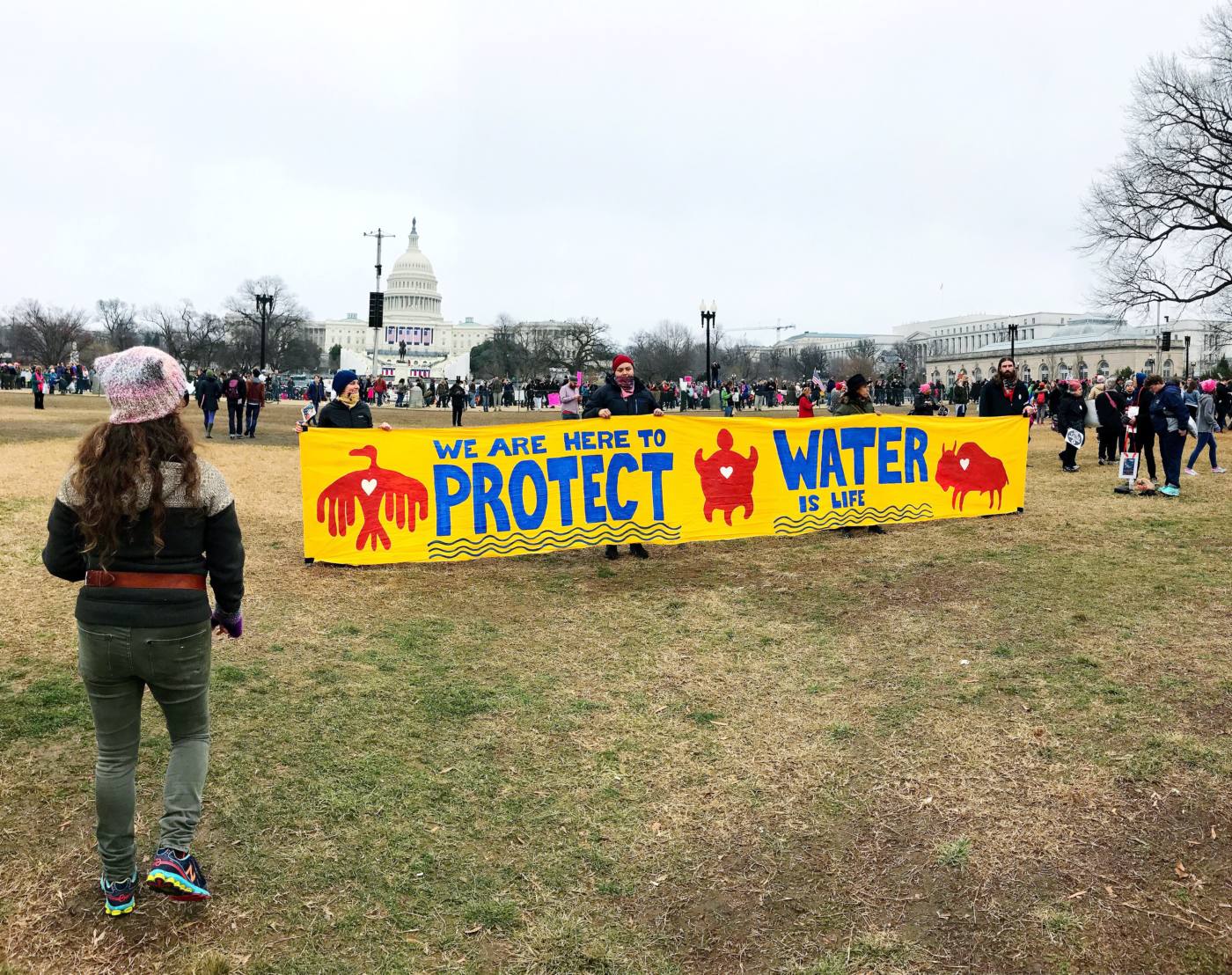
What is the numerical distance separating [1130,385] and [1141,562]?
56.9 feet

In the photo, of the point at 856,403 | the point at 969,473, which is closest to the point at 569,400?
the point at 856,403

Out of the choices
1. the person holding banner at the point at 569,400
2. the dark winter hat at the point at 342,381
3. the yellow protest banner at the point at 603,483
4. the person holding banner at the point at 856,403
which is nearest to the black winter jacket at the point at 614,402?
the yellow protest banner at the point at 603,483

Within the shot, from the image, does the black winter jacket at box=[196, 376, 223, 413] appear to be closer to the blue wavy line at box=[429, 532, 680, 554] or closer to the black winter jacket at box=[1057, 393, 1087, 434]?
the blue wavy line at box=[429, 532, 680, 554]

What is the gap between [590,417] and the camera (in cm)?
983

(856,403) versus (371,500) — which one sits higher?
(856,403)

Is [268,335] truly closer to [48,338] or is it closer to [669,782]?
[48,338]

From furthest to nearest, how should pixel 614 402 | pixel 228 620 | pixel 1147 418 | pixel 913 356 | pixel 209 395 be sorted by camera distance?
pixel 913 356
pixel 209 395
pixel 1147 418
pixel 614 402
pixel 228 620

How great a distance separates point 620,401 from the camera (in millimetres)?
9969

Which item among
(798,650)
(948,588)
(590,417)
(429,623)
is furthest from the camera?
(590,417)

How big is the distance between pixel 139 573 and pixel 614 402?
7.01 metres

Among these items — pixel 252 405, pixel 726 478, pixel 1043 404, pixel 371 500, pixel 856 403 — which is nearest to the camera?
pixel 371 500

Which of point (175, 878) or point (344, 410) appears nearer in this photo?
point (175, 878)

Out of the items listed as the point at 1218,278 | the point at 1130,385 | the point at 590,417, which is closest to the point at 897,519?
the point at 590,417

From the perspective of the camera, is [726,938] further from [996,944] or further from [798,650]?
[798,650]
